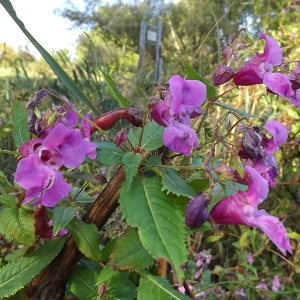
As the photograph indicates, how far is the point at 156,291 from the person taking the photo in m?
0.49

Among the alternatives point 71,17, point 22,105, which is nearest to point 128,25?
point 71,17

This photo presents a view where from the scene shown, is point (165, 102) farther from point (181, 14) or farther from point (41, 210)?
point (181, 14)

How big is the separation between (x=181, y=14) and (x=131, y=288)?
961 cm

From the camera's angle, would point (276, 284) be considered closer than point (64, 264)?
No

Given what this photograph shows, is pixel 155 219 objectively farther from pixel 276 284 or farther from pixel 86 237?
pixel 276 284

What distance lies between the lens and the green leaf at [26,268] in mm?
521

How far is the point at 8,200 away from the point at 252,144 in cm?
29

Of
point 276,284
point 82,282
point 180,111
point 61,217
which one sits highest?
point 180,111

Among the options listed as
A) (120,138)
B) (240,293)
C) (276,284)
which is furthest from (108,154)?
(276,284)

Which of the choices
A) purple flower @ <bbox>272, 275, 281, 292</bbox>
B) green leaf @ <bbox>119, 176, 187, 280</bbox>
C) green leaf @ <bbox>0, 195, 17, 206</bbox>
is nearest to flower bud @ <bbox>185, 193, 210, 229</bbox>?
green leaf @ <bbox>119, 176, 187, 280</bbox>

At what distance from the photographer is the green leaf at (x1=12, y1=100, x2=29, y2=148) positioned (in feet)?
1.92

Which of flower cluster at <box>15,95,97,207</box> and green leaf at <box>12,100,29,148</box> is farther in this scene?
green leaf at <box>12,100,29,148</box>

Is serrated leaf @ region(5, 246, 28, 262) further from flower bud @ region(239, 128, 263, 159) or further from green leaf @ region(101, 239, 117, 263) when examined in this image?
flower bud @ region(239, 128, 263, 159)

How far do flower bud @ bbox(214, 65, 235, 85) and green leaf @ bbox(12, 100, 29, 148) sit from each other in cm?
26
